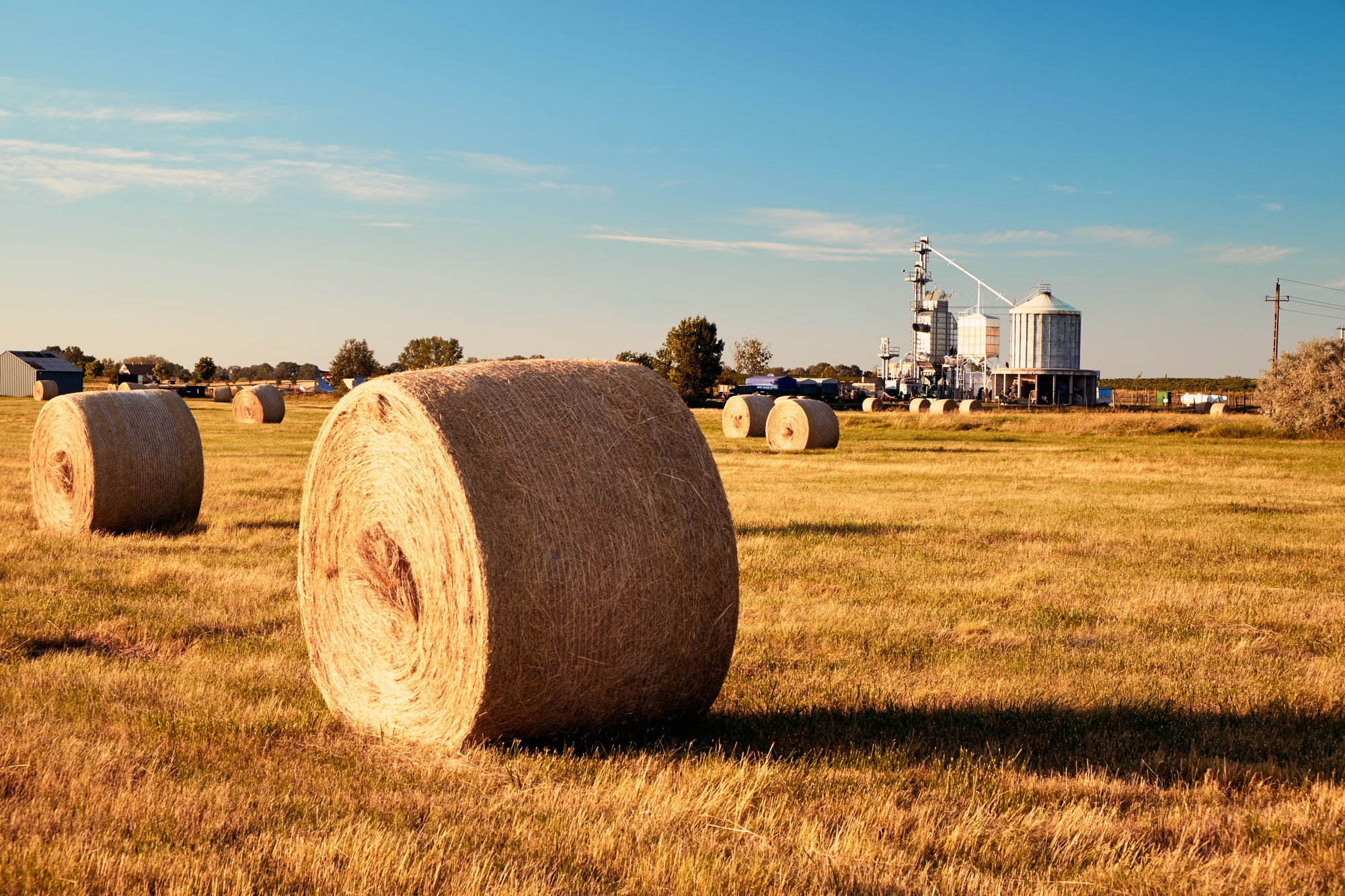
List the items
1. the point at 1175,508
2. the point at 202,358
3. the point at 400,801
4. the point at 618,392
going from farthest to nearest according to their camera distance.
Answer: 1. the point at 202,358
2. the point at 1175,508
3. the point at 618,392
4. the point at 400,801

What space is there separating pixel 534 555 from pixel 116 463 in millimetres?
10684

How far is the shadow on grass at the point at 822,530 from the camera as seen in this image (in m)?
15.0

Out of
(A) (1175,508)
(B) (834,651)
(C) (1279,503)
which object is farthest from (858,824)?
(C) (1279,503)

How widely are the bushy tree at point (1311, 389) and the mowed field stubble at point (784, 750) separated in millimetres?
31652

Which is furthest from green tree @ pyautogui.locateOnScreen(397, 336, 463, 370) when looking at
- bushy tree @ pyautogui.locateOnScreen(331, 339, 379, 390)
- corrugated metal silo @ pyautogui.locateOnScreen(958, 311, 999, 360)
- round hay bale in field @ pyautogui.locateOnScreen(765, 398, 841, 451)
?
round hay bale in field @ pyautogui.locateOnScreen(765, 398, 841, 451)

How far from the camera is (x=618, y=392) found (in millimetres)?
6785

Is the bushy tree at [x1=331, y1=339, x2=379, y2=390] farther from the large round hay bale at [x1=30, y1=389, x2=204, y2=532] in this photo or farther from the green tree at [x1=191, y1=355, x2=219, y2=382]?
the large round hay bale at [x1=30, y1=389, x2=204, y2=532]

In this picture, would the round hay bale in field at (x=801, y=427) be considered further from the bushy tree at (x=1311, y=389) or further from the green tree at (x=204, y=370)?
the green tree at (x=204, y=370)

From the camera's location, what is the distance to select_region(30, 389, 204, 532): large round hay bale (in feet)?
48.0

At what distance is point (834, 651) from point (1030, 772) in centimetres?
276

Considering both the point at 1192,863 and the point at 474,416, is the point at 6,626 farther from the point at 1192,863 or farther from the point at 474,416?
the point at 1192,863

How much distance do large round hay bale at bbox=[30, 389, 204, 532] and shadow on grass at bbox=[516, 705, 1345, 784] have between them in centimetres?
1052

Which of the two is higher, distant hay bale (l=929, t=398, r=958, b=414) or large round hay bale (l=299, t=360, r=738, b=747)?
distant hay bale (l=929, t=398, r=958, b=414)

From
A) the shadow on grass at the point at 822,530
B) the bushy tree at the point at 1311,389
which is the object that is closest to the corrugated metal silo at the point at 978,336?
the bushy tree at the point at 1311,389
